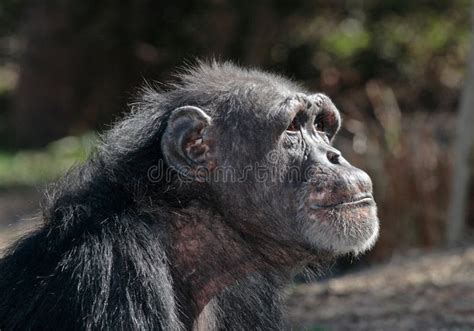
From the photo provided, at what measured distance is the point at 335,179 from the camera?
3.86m

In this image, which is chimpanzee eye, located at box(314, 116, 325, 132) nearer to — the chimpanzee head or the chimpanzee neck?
the chimpanzee head

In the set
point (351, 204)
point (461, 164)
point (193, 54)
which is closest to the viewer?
point (351, 204)

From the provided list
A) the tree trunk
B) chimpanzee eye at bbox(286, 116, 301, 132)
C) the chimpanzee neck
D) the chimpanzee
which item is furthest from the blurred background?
the chimpanzee neck

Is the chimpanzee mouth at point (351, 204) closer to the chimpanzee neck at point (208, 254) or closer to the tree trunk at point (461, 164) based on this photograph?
the chimpanzee neck at point (208, 254)

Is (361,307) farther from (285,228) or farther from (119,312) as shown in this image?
(119,312)

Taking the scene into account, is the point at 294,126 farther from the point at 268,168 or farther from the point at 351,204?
the point at 351,204

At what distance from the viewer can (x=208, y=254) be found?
12.9ft

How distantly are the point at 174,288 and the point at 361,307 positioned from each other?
267 centimetres

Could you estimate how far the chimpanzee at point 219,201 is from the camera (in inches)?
148

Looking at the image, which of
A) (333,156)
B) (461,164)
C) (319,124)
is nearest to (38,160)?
A: (461,164)

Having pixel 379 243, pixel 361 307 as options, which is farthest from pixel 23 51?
pixel 361 307

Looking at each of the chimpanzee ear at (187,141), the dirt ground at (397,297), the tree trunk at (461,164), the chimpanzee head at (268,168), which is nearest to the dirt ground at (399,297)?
the dirt ground at (397,297)

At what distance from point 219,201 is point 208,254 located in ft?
0.77

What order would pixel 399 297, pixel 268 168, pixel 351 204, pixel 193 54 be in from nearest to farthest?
pixel 351 204 → pixel 268 168 → pixel 399 297 → pixel 193 54
